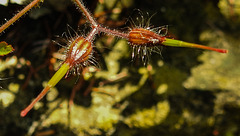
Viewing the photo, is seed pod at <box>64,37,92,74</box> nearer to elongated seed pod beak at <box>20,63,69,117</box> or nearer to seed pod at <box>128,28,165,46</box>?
elongated seed pod beak at <box>20,63,69,117</box>

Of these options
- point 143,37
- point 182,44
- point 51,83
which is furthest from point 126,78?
point 51,83

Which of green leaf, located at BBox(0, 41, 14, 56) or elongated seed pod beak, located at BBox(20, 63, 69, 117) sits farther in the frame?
green leaf, located at BBox(0, 41, 14, 56)

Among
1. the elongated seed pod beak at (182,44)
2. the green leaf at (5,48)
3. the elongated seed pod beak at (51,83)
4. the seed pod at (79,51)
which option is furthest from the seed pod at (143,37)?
the green leaf at (5,48)

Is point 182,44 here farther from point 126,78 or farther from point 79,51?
point 126,78

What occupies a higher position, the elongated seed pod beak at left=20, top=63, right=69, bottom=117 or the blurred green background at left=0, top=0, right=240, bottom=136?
the blurred green background at left=0, top=0, right=240, bottom=136

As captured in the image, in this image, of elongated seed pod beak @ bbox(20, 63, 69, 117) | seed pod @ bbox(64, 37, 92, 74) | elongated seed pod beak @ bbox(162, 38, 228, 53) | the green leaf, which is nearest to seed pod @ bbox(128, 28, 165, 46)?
elongated seed pod beak @ bbox(162, 38, 228, 53)

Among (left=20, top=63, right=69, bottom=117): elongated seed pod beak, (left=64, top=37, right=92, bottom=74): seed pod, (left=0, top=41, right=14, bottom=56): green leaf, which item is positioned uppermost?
(left=64, top=37, right=92, bottom=74): seed pod

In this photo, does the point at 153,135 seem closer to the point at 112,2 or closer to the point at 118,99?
the point at 118,99

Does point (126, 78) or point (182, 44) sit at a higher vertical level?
point (126, 78)

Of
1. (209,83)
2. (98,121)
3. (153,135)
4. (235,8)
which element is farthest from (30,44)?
(235,8)
